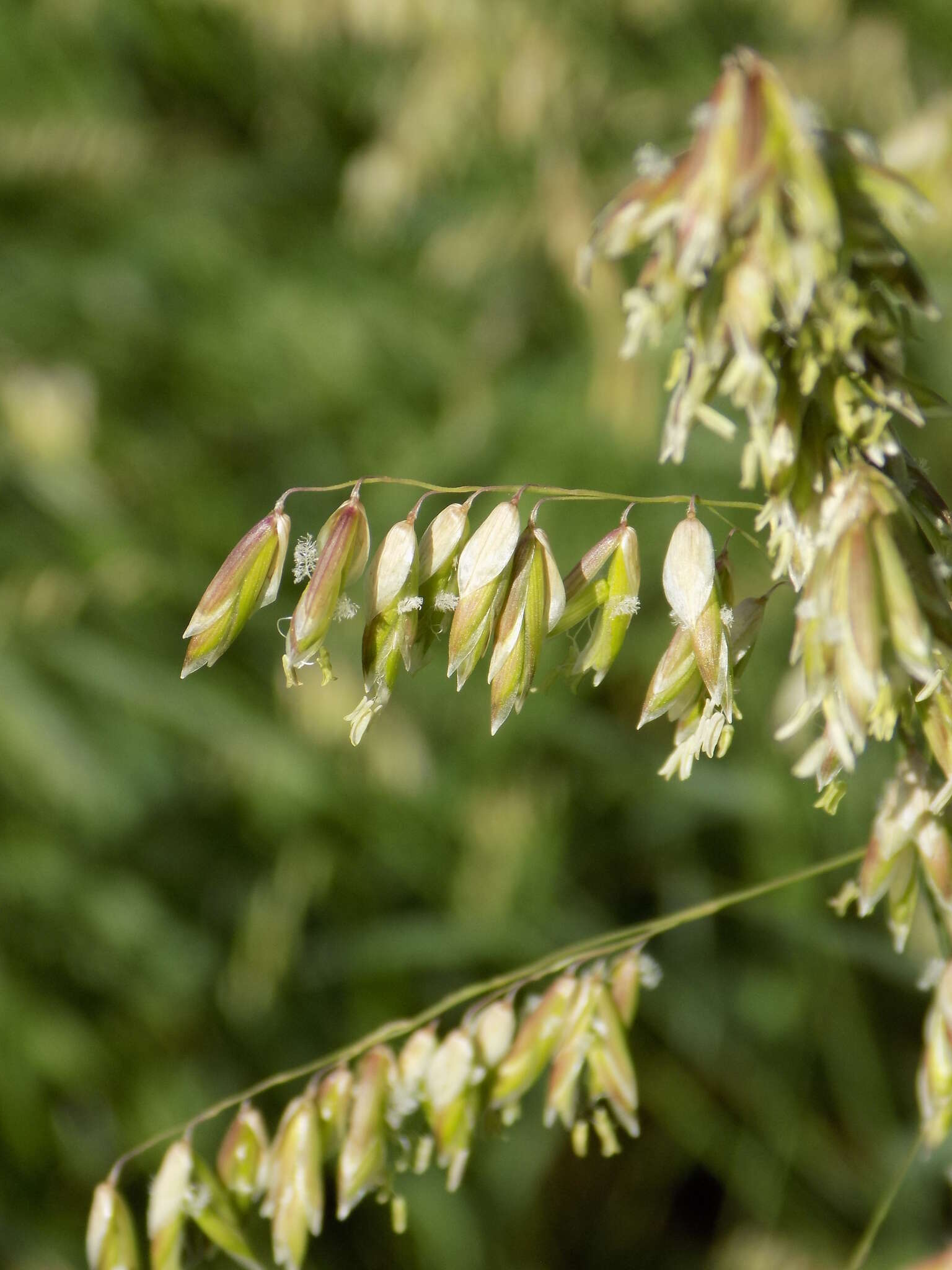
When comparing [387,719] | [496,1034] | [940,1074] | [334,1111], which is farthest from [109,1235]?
[387,719]

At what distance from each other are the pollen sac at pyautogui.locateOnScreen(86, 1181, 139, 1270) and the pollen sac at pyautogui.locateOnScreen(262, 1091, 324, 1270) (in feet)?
0.31

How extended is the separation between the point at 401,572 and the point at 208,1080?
1.17 metres

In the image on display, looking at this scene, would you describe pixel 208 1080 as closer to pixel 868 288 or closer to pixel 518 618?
pixel 518 618

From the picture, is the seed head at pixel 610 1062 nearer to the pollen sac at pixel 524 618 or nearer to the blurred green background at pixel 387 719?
the pollen sac at pixel 524 618

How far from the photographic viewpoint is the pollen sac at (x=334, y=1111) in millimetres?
795

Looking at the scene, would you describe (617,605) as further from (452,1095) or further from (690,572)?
(452,1095)

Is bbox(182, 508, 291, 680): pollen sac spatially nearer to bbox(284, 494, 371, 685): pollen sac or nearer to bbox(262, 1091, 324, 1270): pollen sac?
bbox(284, 494, 371, 685): pollen sac

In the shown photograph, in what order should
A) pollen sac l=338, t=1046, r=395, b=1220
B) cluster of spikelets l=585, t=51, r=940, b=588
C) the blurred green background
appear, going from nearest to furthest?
1. cluster of spikelets l=585, t=51, r=940, b=588
2. pollen sac l=338, t=1046, r=395, b=1220
3. the blurred green background

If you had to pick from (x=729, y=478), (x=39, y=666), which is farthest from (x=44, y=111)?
(x=729, y=478)

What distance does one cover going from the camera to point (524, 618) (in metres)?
0.68

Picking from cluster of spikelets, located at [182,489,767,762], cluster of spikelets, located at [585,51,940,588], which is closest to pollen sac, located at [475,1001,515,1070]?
cluster of spikelets, located at [182,489,767,762]

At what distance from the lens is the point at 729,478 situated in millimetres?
1914

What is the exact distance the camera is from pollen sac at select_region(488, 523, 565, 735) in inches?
26.2

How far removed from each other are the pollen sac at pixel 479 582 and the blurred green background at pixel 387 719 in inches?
32.1
